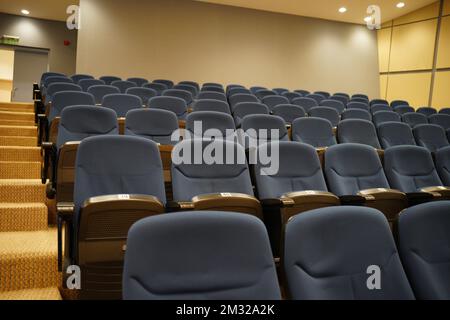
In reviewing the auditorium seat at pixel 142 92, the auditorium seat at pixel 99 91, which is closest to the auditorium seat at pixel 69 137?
the auditorium seat at pixel 99 91

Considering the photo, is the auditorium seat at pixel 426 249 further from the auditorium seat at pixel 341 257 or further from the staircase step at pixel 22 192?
the staircase step at pixel 22 192

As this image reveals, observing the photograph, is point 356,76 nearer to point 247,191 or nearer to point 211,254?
point 247,191

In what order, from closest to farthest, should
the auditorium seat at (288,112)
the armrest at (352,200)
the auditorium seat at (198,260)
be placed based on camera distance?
the auditorium seat at (198,260)
the armrest at (352,200)
the auditorium seat at (288,112)

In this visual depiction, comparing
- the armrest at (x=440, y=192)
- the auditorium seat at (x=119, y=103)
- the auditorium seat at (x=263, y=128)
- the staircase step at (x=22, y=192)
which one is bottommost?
the staircase step at (x=22, y=192)

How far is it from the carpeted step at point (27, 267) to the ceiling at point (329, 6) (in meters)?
5.20

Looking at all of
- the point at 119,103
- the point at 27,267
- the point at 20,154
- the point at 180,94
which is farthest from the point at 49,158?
the point at 180,94

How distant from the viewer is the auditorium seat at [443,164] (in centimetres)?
199

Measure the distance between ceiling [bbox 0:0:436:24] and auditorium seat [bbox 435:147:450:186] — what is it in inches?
167

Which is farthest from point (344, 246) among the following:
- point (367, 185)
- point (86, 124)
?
point (86, 124)

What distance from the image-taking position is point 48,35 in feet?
22.4

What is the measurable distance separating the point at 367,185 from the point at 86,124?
54.5 inches

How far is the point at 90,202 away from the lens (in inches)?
39.5

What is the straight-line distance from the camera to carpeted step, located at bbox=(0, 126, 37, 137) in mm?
2568

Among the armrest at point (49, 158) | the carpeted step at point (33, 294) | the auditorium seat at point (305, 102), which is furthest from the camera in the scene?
the auditorium seat at point (305, 102)
